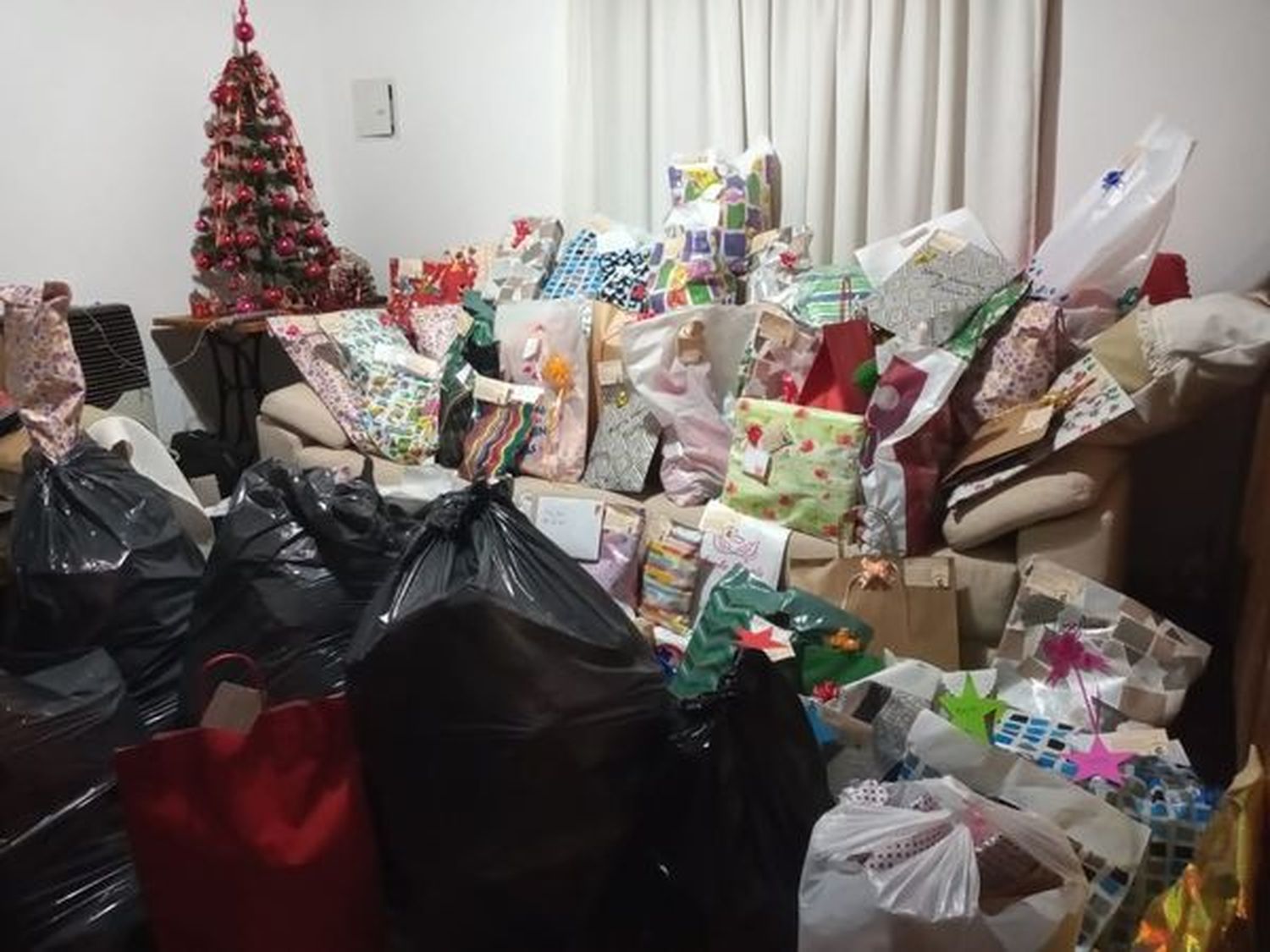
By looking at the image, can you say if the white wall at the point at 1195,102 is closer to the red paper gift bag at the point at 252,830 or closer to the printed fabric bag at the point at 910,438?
the printed fabric bag at the point at 910,438

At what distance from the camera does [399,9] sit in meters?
3.68

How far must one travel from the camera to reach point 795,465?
223cm

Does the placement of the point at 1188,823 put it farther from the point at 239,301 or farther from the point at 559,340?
the point at 239,301

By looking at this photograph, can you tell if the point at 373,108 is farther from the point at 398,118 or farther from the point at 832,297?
the point at 832,297

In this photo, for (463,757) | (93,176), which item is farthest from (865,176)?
(93,176)

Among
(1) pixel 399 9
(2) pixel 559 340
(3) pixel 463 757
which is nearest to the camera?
(3) pixel 463 757

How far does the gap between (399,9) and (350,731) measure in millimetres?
3179

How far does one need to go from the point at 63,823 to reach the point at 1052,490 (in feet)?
5.88

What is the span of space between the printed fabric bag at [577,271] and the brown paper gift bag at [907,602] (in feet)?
4.19

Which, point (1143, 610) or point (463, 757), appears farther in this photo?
point (1143, 610)

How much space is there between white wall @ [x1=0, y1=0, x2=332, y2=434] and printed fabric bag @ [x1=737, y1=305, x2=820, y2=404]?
2.32 metres

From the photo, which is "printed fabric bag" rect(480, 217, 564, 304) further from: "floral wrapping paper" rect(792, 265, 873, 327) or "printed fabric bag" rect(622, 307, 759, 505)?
"floral wrapping paper" rect(792, 265, 873, 327)

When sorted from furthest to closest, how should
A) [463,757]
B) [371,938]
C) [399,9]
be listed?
1. [399,9]
2. [371,938]
3. [463,757]

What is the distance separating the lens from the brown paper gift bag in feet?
6.66
